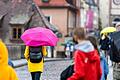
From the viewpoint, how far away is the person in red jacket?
8000 mm

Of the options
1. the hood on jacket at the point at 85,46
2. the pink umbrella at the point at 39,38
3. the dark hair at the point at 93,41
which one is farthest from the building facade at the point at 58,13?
the hood on jacket at the point at 85,46

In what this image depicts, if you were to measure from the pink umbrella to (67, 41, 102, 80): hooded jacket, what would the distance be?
5.68 m

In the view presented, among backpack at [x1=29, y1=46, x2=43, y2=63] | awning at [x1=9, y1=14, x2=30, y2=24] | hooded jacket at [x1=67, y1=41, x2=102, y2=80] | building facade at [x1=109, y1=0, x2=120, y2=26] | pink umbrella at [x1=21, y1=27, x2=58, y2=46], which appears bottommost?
building facade at [x1=109, y1=0, x2=120, y2=26]

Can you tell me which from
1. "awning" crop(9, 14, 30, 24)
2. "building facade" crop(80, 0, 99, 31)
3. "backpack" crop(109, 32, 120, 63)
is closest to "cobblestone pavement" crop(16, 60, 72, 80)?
"backpack" crop(109, 32, 120, 63)

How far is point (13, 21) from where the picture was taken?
48.0 m

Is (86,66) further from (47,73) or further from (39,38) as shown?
(47,73)

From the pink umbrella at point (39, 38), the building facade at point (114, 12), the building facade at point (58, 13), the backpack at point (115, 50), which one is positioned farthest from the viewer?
the building facade at point (114, 12)

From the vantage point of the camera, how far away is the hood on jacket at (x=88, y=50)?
8.02m

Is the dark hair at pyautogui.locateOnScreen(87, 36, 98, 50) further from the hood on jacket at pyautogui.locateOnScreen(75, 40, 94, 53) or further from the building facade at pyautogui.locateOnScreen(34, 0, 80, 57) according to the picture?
the building facade at pyautogui.locateOnScreen(34, 0, 80, 57)

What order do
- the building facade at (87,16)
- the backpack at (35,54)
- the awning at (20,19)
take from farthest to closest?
the building facade at (87,16) < the awning at (20,19) < the backpack at (35,54)

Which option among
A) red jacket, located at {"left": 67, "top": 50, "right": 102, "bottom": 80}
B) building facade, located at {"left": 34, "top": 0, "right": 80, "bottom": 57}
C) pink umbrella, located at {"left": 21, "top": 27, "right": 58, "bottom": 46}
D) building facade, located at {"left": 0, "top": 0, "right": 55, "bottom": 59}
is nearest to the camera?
red jacket, located at {"left": 67, "top": 50, "right": 102, "bottom": 80}

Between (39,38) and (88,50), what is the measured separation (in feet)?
20.1

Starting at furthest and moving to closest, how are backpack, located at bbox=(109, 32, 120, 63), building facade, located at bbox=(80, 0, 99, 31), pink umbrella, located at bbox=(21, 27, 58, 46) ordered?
1. building facade, located at bbox=(80, 0, 99, 31)
2. pink umbrella, located at bbox=(21, 27, 58, 46)
3. backpack, located at bbox=(109, 32, 120, 63)

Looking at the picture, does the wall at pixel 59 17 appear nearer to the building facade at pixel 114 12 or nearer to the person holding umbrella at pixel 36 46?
the building facade at pixel 114 12
